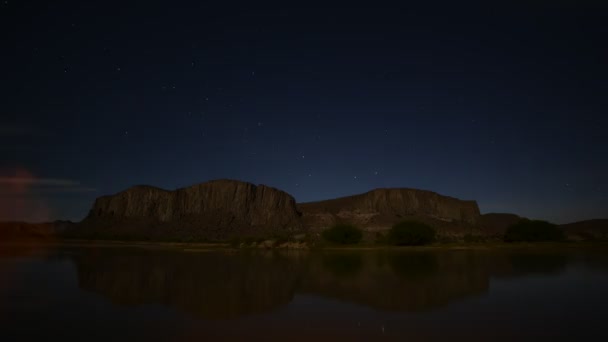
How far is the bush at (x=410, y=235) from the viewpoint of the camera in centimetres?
7262

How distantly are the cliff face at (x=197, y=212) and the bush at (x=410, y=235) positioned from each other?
187ft

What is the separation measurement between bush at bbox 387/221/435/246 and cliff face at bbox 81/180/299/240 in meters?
56.8

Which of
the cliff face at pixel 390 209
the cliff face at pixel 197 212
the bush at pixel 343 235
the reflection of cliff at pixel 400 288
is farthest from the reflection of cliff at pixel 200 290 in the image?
the cliff face at pixel 390 209

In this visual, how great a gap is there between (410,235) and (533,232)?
29163mm

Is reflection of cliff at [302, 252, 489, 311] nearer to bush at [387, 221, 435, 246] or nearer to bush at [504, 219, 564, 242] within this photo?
bush at [387, 221, 435, 246]

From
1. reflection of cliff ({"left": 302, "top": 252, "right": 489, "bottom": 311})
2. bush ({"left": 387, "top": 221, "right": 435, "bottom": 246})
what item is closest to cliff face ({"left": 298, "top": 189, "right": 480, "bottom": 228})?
bush ({"left": 387, "top": 221, "right": 435, "bottom": 246})

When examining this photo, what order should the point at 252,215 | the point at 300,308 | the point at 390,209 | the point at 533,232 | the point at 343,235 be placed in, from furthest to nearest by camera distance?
the point at 252,215, the point at 390,209, the point at 533,232, the point at 343,235, the point at 300,308

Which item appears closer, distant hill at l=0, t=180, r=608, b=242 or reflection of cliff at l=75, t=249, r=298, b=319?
reflection of cliff at l=75, t=249, r=298, b=319

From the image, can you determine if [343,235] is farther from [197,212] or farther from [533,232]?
[197,212]

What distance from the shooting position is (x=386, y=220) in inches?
4938

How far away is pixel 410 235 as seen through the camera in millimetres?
72688

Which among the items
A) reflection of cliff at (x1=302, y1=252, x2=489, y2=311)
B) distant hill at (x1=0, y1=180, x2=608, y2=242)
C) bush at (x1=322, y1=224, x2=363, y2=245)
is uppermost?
distant hill at (x1=0, y1=180, x2=608, y2=242)

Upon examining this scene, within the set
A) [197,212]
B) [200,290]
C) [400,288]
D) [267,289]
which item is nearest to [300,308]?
[267,289]

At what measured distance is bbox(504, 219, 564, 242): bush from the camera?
8169 cm
